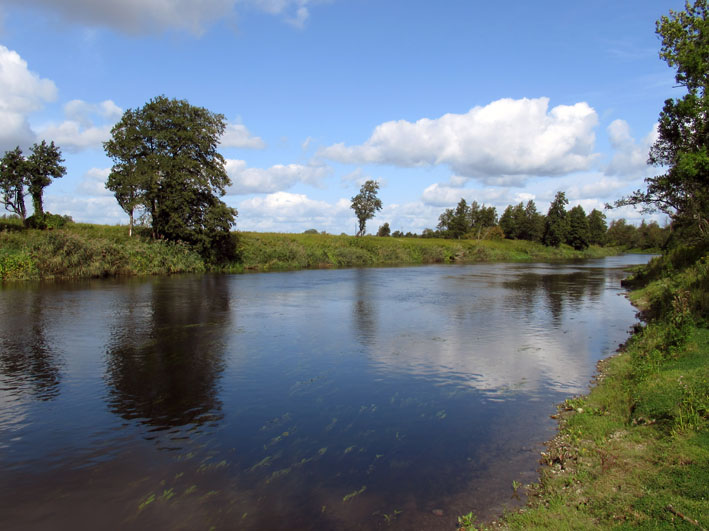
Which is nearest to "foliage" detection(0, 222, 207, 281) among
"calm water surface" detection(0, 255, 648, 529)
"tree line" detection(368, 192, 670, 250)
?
"calm water surface" detection(0, 255, 648, 529)

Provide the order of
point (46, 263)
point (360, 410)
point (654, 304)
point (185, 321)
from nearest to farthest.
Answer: point (360, 410) → point (185, 321) → point (654, 304) → point (46, 263)

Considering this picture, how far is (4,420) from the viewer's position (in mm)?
9945

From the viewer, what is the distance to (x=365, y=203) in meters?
115

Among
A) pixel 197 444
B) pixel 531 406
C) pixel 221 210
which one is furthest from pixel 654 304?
pixel 221 210

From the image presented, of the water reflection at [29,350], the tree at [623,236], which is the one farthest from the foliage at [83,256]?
the tree at [623,236]

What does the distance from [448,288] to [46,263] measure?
1236 inches

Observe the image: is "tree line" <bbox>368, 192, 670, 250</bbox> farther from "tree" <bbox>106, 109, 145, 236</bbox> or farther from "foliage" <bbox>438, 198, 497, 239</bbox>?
"tree" <bbox>106, 109, 145, 236</bbox>

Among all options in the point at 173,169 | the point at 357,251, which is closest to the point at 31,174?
the point at 173,169

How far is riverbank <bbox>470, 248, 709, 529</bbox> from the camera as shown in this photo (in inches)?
221

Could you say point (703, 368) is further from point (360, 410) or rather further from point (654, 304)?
point (654, 304)

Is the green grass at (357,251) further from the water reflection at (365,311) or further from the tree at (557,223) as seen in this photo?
the water reflection at (365,311)

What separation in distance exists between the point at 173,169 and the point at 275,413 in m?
41.0

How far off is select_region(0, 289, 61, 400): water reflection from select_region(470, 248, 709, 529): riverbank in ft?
36.6

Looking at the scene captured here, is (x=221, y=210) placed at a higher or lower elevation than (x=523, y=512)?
higher
